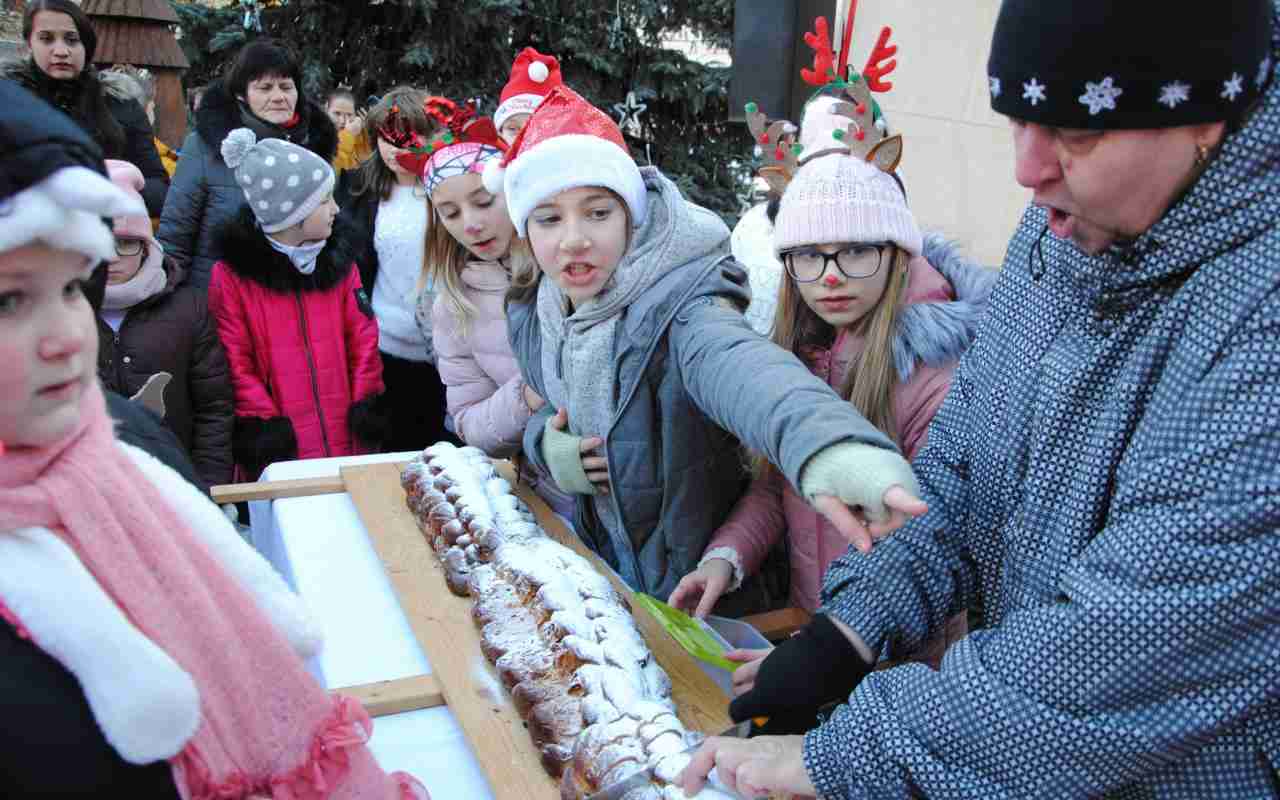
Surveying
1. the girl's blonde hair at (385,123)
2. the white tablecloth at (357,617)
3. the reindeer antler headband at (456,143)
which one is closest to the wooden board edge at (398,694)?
the white tablecloth at (357,617)

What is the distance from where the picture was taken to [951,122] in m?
4.34

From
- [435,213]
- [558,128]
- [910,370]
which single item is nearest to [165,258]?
[435,213]

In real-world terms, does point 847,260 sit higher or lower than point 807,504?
higher

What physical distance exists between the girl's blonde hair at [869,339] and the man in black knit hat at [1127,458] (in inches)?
27.9

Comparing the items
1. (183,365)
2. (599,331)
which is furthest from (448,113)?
(599,331)

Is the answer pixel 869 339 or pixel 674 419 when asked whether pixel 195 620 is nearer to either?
pixel 674 419

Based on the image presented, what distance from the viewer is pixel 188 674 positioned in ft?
3.12

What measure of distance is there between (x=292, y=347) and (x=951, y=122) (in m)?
2.91

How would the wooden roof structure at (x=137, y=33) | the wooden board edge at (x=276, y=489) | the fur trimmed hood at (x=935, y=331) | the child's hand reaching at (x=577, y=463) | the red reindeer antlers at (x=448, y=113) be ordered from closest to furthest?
the fur trimmed hood at (x=935, y=331), the child's hand reaching at (x=577, y=463), the wooden board edge at (x=276, y=489), the red reindeer antlers at (x=448, y=113), the wooden roof structure at (x=137, y=33)

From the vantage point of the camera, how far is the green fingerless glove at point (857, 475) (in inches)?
49.1

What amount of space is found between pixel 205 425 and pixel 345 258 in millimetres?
797

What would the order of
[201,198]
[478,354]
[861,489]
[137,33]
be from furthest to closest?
[137,33] < [201,198] < [478,354] < [861,489]

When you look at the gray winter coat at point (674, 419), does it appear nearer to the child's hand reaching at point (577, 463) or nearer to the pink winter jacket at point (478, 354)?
the child's hand reaching at point (577, 463)

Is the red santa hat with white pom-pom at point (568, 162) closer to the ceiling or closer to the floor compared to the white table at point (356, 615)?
closer to the ceiling
